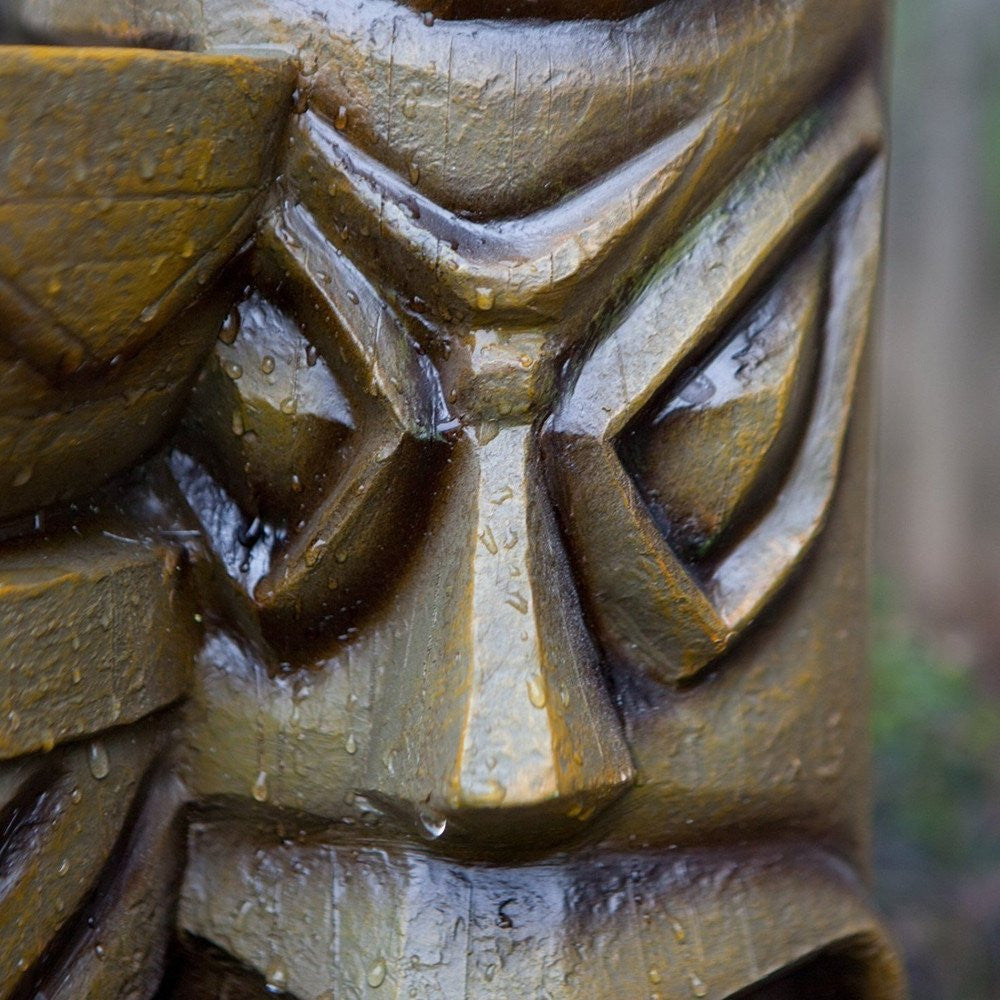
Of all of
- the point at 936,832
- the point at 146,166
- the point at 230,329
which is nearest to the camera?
the point at 146,166

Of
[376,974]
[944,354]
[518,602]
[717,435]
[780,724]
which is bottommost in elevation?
[376,974]

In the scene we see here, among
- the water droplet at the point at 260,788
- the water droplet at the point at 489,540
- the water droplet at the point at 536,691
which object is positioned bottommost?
the water droplet at the point at 260,788

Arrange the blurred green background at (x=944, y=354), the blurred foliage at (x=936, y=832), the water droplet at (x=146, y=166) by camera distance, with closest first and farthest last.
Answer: the water droplet at (x=146, y=166) < the blurred foliage at (x=936, y=832) < the blurred green background at (x=944, y=354)

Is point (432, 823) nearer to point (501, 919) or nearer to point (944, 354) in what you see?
point (501, 919)

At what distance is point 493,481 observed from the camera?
0.82 meters

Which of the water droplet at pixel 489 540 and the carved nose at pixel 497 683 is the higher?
the water droplet at pixel 489 540

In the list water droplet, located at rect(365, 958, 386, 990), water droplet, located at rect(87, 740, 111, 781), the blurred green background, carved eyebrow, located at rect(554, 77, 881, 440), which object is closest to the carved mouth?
water droplet, located at rect(365, 958, 386, 990)

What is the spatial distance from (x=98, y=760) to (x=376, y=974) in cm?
24

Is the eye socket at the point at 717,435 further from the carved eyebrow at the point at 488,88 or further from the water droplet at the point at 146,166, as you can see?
the water droplet at the point at 146,166

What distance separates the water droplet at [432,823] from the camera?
2.59 feet

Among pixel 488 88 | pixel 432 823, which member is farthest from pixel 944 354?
pixel 432 823

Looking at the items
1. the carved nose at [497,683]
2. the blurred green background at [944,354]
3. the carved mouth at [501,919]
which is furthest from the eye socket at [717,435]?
the blurred green background at [944,354]

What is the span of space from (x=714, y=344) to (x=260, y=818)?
19.5 inches

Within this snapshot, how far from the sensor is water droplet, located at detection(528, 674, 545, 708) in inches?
30.7
